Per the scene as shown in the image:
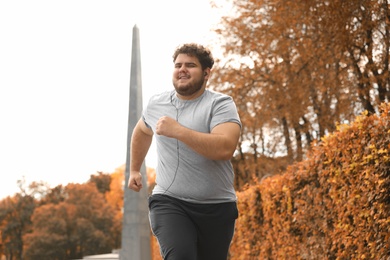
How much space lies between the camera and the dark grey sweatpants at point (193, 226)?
4.37 metres

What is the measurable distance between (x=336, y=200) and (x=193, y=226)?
11.1ft

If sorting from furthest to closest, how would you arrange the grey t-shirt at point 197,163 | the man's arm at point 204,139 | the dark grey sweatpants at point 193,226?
the grey t-shirt at point 197,163
the dark grey sweatpants at point 193,226
the man's arm at point 204,139

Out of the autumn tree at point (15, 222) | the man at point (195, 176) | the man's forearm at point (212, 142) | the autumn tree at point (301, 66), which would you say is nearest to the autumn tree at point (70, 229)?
the autumn tree at point (15, 222)

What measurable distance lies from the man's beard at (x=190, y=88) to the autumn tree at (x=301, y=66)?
9840 mm

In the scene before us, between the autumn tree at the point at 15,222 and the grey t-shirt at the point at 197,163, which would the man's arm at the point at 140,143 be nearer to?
the grey t-shirt at the point at 197,163

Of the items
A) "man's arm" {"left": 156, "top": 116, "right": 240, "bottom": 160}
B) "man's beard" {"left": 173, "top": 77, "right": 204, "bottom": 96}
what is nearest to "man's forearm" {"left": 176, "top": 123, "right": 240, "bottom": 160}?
"man's arm" {"left": 156, "top": 116, "right": 240, "bottom": 160}

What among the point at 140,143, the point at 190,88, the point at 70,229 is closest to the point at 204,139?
the point at 190,88

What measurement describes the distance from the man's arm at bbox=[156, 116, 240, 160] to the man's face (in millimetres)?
394

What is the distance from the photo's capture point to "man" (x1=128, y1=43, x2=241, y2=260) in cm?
445

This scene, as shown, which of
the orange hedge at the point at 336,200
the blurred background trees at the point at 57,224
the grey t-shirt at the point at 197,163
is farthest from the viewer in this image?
the blurred background trees at the point at 57,224

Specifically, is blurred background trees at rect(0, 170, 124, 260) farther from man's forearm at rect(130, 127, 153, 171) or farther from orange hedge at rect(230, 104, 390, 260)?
man's forearm at rect(130, 127, 153, 171)

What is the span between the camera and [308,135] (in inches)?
939

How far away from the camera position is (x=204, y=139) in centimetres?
421

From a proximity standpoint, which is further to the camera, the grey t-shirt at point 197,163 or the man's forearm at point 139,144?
the man's forearm at point 139,144
